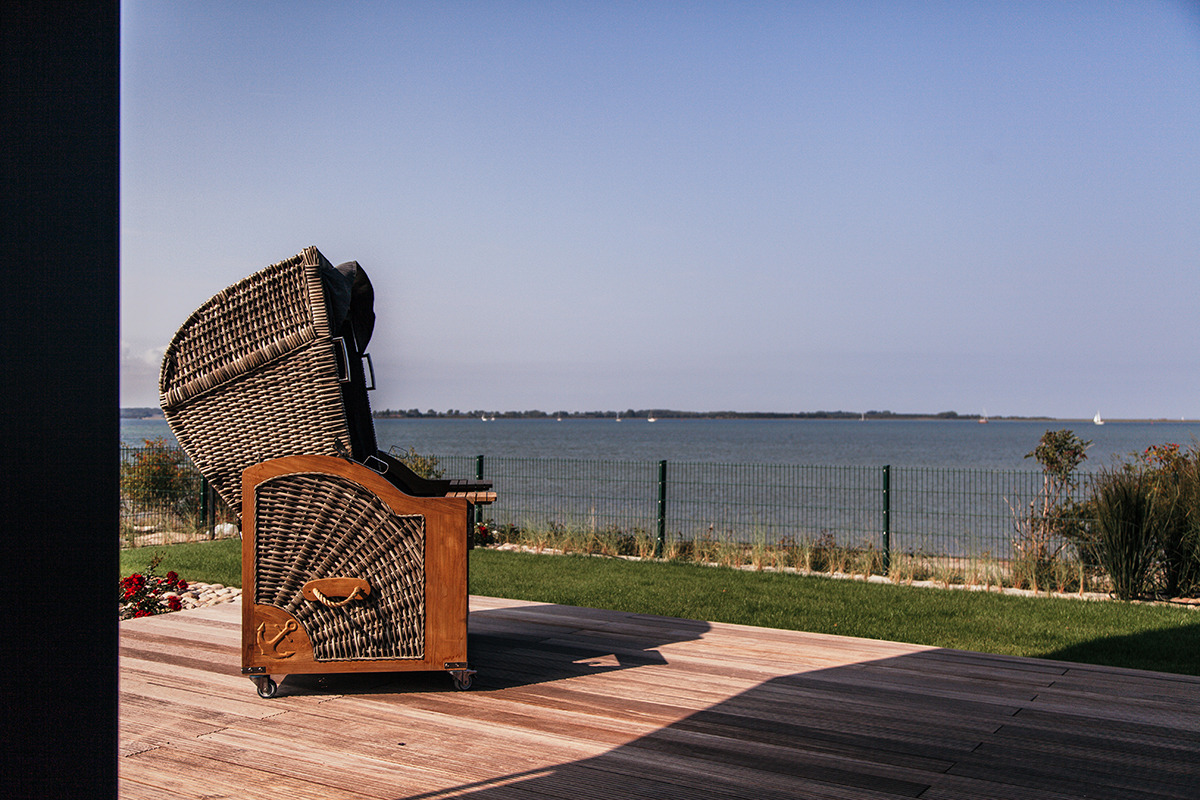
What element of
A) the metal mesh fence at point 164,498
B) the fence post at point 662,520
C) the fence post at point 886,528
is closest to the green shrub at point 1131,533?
the fence post at point 886,528

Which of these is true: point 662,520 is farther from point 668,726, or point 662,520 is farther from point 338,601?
point 668,726

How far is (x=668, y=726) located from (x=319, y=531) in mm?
1644

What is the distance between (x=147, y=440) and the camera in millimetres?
12695

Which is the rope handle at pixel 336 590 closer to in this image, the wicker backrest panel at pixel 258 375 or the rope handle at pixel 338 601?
the rope handle at pixel 338 601

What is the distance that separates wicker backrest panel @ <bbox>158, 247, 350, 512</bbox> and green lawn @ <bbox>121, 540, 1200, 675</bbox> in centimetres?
312

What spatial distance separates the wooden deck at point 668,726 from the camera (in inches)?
98.6

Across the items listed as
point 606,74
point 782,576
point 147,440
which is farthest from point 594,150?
point 147,440

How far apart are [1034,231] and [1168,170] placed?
12.3 metres

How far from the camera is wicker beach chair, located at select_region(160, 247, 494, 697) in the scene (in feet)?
11.3

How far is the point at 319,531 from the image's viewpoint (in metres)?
3.49

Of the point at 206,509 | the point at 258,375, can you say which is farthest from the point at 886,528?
the point at 206,509

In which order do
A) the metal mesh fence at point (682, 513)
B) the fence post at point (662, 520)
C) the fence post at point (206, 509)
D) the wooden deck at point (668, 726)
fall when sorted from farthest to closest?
the fence post at point (206, 509) < the fence post at point (662, 520) < the metal mesh fence at point (682, 513) < the wooden deck at point (668, 726)

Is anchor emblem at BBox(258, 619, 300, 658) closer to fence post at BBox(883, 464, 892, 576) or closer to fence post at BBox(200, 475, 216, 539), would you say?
fence post at BBox(883, 464, 892, 576)

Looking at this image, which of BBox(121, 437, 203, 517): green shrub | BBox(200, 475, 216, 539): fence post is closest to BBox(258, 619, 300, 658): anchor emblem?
BBox(200, 475, 216, 539): fence post
